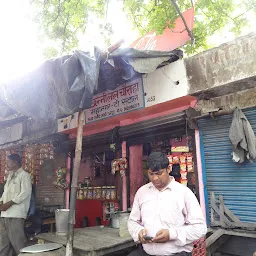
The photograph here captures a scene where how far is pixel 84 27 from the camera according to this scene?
9.96 m

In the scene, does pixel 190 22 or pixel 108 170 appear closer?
pixel 190 22

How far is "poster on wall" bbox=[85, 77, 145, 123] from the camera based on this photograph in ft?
Answer: 17.2

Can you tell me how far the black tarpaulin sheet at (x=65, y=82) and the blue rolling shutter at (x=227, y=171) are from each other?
5.13 feet

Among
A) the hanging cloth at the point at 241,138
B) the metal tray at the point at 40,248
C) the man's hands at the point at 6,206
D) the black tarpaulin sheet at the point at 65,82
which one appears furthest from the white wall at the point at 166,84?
the man's hands at the point at 6,206

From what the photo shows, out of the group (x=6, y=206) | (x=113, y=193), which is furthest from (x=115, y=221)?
(x=6, y=206)

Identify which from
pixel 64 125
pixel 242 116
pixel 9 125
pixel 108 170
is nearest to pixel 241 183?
pixel 242 116

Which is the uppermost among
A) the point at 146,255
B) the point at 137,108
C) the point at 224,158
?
the point at 137,108

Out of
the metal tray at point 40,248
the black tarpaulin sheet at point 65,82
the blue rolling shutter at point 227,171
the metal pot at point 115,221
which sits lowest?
the metal tray at point 40,248

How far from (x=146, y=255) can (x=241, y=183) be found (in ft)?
7.47

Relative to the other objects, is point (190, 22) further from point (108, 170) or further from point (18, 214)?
point (18, 214)

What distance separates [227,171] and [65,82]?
3.00 metres

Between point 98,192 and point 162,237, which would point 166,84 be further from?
point 98,192

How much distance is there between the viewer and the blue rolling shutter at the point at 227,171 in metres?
3.94

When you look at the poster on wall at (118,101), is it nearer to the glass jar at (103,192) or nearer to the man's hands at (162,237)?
the glass jar at (103,192)
